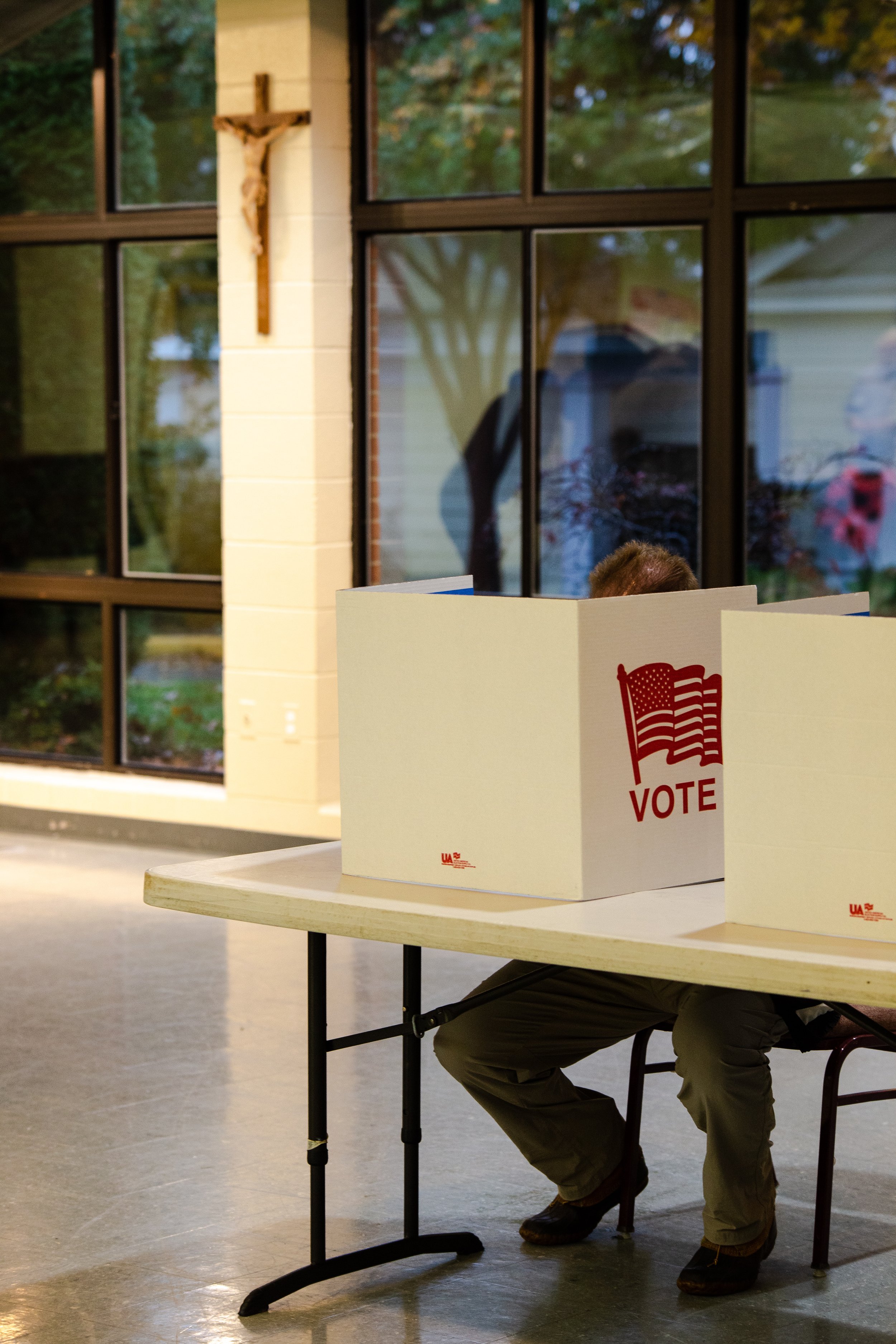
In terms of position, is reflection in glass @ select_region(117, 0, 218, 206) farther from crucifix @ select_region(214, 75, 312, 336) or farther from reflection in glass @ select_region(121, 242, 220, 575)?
crucifix @ select_region(214, 75, 312, 336)

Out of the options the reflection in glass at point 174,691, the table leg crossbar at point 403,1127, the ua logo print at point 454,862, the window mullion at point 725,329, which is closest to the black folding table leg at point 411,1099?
the table leg crossbar at point 403,1127

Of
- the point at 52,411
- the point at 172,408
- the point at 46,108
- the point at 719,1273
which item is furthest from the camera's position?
the point at 52,411

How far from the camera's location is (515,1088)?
2.88 metres

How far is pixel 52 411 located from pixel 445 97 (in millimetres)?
1957

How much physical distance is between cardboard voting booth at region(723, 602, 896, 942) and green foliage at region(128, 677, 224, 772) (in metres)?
4.30

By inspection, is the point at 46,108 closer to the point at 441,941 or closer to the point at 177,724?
the point at 177,724

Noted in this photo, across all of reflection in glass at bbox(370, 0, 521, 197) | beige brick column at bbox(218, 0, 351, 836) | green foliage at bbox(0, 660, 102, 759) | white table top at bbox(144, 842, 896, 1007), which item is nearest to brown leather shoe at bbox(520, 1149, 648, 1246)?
white table top at bbox(144, 842, 896, 1007)

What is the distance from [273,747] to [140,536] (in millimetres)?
1103

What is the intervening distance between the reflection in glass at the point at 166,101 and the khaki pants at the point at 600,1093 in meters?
4.08

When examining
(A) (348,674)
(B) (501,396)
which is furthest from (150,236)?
(A) (348,674)

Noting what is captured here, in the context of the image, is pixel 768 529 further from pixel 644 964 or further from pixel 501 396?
pixel 644 964

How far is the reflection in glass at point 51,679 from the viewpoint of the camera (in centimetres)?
668

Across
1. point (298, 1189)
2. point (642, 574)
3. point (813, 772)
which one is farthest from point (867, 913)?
point (298, 1189)

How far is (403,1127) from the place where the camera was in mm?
2938
